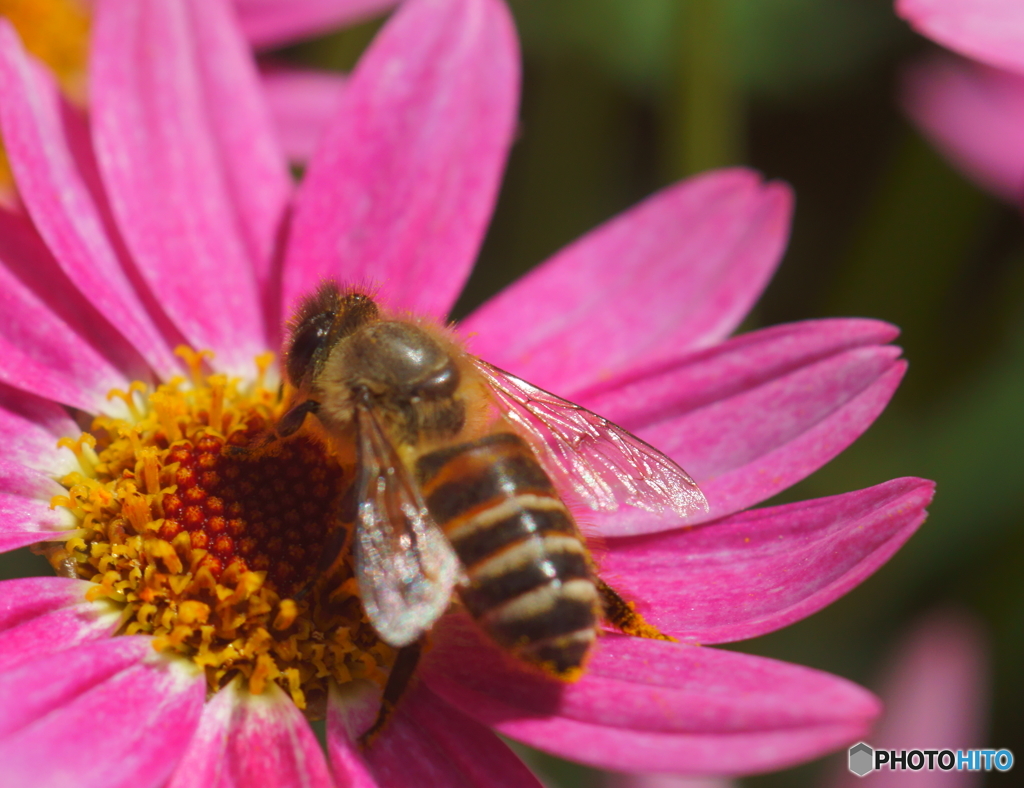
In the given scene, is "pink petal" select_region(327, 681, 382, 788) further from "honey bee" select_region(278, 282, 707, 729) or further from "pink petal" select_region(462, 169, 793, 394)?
"pink petal" select_region(462, 169, 793, 394)

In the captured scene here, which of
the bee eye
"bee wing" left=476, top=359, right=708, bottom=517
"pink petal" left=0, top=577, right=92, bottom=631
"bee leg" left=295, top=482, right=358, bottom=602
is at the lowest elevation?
"pink petal" left=0, top=577, right=92, bottom=631

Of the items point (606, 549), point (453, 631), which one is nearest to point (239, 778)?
point (453, 631)

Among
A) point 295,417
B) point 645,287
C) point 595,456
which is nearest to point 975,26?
point 645,287

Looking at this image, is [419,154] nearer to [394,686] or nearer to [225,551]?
[225,551]

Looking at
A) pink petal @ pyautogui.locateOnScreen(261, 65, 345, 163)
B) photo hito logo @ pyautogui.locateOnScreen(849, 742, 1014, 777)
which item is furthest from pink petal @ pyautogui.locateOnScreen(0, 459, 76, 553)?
photo hito logo @ pyautogui.locateOnScreen(849, 742, 1014, 777)

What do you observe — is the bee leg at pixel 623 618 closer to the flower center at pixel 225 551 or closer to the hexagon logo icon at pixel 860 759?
the flower center at pixel 225 551
